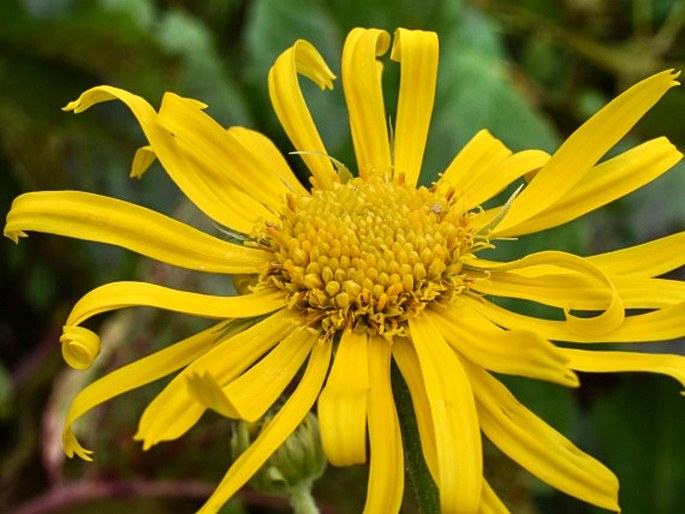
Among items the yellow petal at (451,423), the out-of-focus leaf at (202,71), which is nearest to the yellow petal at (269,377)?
the yellow petal at (451,423)

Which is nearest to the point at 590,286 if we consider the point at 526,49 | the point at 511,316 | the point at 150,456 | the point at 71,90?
the point at 511,316

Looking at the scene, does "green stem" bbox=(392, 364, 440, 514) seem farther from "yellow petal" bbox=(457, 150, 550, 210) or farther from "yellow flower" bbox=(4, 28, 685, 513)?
"yellow petal" bbox=(457, 150, 550, 210)

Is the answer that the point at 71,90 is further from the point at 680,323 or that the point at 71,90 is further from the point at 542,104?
the point at 680,323

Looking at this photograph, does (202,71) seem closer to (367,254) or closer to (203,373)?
(367,254)

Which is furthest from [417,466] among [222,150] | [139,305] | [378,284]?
[222,150]

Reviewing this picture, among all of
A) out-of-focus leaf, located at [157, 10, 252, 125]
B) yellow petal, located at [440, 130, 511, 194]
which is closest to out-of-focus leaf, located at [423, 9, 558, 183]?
out-of-focus leaf, located at [157, 10, 252, 125]

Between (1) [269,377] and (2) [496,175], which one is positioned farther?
(2) [496,175]

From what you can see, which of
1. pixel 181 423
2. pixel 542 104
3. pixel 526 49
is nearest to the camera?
pixel 181 423
